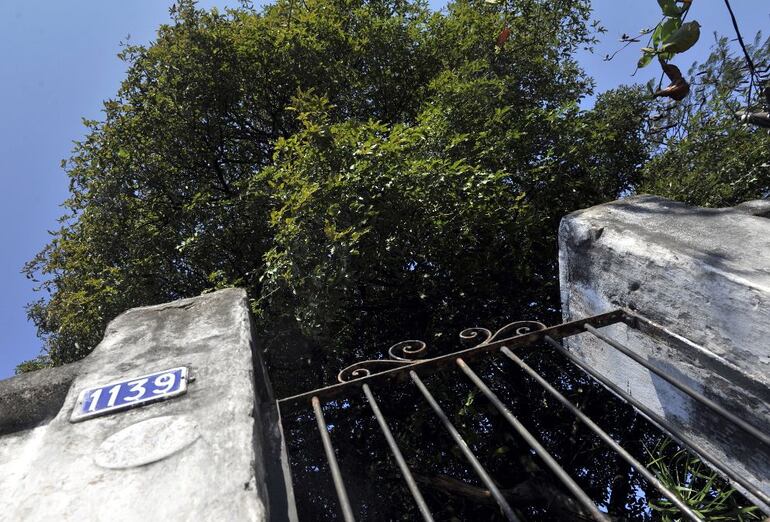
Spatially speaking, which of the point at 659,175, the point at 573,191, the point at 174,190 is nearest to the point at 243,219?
the point at 174,190

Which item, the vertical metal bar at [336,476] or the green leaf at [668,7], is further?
the green leaf at [668,7]

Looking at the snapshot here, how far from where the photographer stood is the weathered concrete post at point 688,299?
7.47ft

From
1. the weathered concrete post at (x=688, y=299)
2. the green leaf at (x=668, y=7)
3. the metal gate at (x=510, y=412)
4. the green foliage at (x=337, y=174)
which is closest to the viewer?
the metal gate at (x=510, y=412)

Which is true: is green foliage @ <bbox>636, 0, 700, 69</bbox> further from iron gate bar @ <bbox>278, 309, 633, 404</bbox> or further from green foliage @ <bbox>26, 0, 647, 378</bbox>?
green foliage @ <bbox>26, 0, 647, 378</bbox>

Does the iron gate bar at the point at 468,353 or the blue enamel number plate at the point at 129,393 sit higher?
the blue enamel number plate at the point at 129,393

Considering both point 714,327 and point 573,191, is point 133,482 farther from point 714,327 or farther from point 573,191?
point 573,191

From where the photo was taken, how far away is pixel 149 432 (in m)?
1.97

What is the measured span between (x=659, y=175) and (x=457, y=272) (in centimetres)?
360

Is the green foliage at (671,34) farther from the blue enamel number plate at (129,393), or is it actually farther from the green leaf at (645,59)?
the blue enamel number plate at (129,393)

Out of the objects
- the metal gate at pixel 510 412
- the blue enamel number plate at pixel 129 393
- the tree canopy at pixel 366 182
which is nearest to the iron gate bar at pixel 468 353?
the metal gate at pixel 510 412

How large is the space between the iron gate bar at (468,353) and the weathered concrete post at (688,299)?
0.44 feet

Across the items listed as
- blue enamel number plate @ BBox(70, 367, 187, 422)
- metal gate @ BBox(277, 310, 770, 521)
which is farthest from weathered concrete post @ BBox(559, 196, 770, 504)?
blue enamel number plate @ BBox(70, 367, 187, 422)

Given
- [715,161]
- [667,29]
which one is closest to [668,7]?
[667,29]

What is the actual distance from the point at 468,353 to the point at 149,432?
138 centimetres
